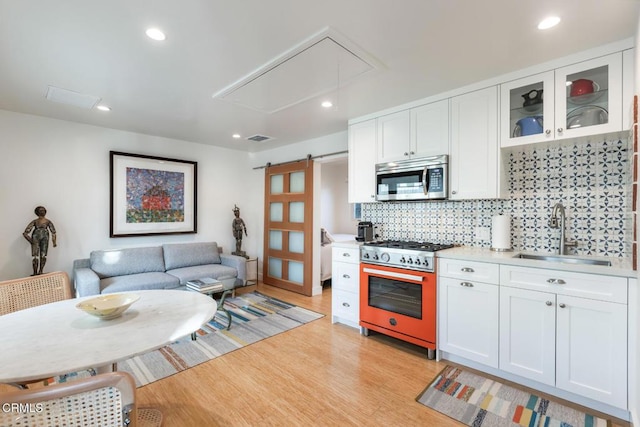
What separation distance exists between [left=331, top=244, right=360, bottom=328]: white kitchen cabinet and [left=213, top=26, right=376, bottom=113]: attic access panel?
166 cm

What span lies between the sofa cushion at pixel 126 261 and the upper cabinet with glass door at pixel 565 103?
14.6ft

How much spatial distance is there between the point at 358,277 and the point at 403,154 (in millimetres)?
1390

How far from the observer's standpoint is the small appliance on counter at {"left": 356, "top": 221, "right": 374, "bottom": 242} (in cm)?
352

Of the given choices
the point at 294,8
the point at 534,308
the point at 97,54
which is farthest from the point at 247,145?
the point at 534,308

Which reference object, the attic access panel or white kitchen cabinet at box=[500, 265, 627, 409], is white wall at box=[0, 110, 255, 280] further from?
white kitchen cabinet at box=[500, 265, 627, 409]

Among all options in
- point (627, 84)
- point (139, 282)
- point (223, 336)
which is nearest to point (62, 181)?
point (139, 282)

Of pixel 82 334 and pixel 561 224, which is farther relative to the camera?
pixel 561 224

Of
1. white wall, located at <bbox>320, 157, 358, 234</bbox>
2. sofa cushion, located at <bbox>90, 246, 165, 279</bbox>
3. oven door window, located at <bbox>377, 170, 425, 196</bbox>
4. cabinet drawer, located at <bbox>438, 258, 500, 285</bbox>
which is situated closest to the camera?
cabinet drawer, located at <bbox>438, 258, 500, 285</bbox>

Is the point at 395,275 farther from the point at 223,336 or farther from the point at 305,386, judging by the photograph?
the point at 223,336

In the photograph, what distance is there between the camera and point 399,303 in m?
2.81

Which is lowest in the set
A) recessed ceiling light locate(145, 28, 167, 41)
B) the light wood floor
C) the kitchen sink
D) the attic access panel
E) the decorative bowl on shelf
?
the light wood floor

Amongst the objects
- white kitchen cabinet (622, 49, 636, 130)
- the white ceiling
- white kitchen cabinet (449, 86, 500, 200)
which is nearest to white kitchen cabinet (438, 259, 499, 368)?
white kitchen cabinet (449, 86, 500, 200)

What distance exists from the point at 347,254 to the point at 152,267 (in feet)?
9.26

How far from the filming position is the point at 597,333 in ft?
6.12
